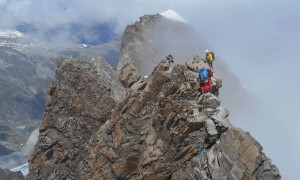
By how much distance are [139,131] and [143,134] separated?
1218 mm

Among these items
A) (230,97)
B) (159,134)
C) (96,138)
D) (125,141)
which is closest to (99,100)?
(96,138)

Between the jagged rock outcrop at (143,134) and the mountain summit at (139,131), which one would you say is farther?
the mountain summit at (139,131)

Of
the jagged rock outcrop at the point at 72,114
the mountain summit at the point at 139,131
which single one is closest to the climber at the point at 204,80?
the mountain summit at the point at 139,131

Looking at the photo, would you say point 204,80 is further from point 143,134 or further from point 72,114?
point 72,114

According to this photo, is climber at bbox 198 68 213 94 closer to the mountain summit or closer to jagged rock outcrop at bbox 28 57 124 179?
the mountain summit

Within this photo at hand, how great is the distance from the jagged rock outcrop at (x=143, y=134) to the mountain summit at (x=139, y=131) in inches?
4.0

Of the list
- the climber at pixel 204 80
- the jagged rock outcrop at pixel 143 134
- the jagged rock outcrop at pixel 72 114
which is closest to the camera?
the jagged rock outcrop at pixel 143 134

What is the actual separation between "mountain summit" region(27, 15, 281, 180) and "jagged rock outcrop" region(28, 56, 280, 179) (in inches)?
4.0

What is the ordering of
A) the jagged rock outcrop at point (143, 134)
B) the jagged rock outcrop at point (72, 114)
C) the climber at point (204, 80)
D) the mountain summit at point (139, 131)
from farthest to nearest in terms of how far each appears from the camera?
the jagged rock outcrop at point (72, 114) < the climber at point (204, 80) < the mountain summit at point (139, 131) < the jagged rock outcrop at point (143, 134)

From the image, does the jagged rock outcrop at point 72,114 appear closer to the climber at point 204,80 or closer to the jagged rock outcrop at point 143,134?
the jagged rock outcrop at point 143,134

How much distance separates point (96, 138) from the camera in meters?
78.6

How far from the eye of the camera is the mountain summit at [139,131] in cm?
5003

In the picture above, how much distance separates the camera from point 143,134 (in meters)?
68.9

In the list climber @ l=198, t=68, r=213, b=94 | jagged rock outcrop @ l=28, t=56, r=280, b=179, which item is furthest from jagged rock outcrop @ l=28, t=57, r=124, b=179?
climber @ l=198, t=68, r=213, b=94
